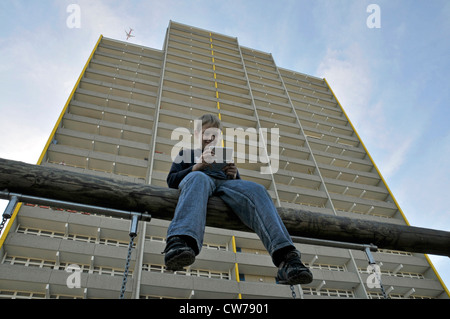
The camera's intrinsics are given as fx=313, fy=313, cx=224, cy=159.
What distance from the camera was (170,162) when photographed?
22.5 meters

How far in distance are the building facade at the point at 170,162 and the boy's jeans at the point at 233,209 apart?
50.3 ft

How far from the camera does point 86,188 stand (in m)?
1.66

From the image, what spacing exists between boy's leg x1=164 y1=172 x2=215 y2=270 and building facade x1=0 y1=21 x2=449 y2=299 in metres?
15.4

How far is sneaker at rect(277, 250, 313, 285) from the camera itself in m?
1.44

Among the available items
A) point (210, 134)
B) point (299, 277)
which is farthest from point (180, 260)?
point (210, 134)

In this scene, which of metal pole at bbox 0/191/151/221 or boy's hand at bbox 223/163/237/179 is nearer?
metal pole at bbox 0/191/151/221

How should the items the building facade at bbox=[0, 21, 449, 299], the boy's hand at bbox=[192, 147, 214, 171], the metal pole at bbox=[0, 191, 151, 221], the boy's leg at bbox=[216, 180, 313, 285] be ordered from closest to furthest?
the boy's leg at bbox=[216, 180, 313, 285]
the metal pole at bbox=[0, 191, 151, 221]
the boy's hand at bbox=[192, 147, 214, 171]
the building facade at bbox=[0, 21, 449, 299]

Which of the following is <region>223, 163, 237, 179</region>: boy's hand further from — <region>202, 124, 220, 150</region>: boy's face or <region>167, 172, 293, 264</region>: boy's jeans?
<region>202, 124, 220, 150</region>: boy's face

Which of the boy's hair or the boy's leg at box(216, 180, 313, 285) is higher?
the boy's hair

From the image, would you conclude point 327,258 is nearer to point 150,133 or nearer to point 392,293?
point 392,293

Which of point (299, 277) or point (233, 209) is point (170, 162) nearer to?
point (233, 209)

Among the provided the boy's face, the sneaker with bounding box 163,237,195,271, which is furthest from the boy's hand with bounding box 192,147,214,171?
the sneaker with bounding box 163,237,195,271

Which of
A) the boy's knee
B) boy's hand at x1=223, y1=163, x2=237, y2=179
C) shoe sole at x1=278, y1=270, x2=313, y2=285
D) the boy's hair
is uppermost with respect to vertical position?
the boy's hair

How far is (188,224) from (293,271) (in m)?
0.53
